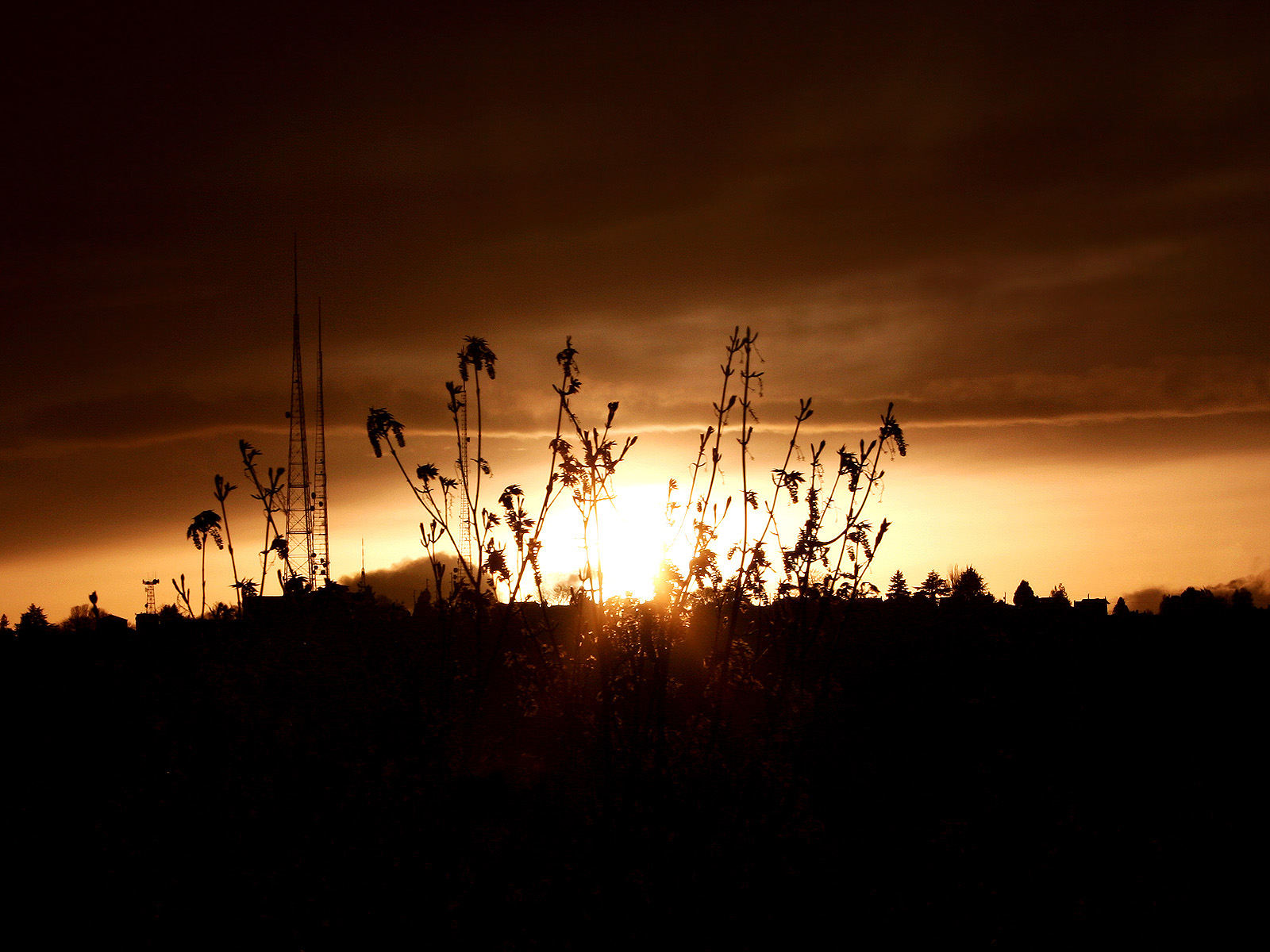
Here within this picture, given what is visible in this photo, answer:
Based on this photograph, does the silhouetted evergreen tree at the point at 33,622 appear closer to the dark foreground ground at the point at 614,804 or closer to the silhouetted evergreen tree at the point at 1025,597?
the dark foreground ground at the point at 614,804

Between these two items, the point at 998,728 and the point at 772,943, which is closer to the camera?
the point at 772,943

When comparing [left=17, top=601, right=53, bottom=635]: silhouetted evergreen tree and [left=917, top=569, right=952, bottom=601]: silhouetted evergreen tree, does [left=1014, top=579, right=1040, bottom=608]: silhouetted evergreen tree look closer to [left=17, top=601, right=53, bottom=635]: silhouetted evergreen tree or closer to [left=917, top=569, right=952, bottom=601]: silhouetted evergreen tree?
[left=917, top=569, right=952, bottom=601]: silhouetted evergreen tree

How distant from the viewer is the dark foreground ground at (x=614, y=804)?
9.96 meters

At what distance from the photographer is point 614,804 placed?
1178cm

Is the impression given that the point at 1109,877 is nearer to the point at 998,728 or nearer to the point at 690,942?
the point at 998,728

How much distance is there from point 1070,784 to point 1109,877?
2.16 m

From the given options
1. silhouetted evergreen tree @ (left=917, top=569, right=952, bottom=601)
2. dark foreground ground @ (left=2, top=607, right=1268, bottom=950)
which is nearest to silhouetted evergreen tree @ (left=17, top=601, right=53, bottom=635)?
dark foreground ground @ (left=2, top=607, right=1268, bottom=950)

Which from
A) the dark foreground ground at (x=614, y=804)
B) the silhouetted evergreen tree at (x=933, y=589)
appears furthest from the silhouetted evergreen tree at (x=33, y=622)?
the silhouetted evergreen tree at (x=933, y=589)

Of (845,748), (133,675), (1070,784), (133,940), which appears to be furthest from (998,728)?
(133,675)

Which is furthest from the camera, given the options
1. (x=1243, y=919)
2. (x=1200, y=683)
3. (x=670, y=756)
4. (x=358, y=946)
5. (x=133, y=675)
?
(x=1200, y=683)

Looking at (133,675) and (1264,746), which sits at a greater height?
(133,675)

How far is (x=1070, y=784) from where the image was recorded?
1297cm

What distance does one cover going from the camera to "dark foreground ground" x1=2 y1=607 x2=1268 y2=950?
32.7ft

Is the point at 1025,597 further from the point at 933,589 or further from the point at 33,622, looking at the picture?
the point at 33,622
